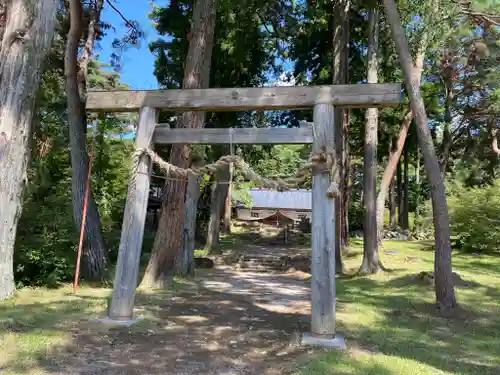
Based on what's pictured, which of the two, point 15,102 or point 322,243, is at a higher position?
point 15,102

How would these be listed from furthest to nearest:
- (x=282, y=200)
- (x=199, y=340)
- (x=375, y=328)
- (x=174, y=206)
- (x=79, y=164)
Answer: (x=282, y=200), (x=79, y=164), (x=174, y=206), (x=375, y=328), (x=199, y=340)

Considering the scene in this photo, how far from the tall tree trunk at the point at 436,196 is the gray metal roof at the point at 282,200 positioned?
955 inches

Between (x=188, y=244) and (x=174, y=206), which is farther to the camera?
(x=188, y=244)

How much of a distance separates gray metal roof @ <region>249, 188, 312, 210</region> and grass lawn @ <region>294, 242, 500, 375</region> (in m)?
21.0

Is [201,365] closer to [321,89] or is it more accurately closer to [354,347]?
[354,347]

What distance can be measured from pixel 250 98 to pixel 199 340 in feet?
10.3

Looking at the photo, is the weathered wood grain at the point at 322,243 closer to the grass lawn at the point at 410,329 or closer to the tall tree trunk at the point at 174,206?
the grass lawn at the point at 410,329

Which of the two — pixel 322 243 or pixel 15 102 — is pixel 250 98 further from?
pixel 15 102

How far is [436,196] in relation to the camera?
7.21 meters

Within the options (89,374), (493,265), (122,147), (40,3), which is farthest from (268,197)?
(89,374)

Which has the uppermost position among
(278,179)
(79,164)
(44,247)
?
(79,164)

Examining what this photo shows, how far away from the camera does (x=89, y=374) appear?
4.12m

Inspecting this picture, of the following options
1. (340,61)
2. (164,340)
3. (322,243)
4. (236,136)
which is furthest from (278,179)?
(340,61)

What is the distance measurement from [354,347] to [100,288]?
5.46 m
